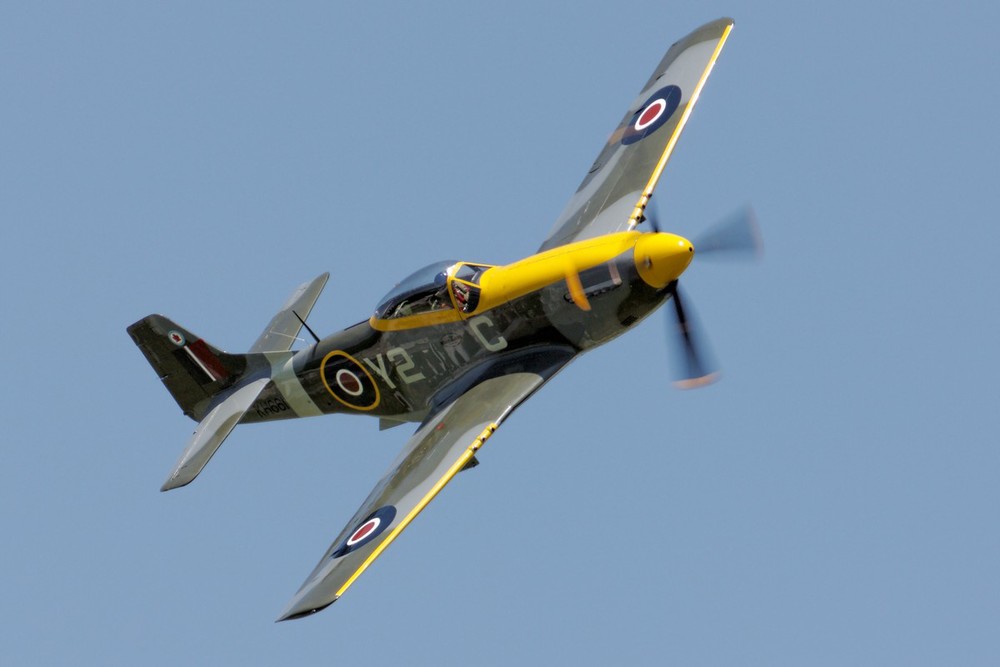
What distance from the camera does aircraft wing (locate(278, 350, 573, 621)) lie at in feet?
84.9

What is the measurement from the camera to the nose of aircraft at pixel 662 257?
27516 millimetres

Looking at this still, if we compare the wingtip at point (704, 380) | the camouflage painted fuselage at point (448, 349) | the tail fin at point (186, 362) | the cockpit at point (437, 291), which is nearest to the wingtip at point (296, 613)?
the camouflage painted fuselage at point (448, 349)

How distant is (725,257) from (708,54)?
5729 mm

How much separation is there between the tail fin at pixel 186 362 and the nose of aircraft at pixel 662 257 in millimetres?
7767

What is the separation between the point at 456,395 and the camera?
29.1 meters

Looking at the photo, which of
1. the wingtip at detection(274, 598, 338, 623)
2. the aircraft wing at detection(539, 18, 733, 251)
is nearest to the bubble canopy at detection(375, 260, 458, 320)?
the aircraft wing at detection(539, 18, 733, 251)

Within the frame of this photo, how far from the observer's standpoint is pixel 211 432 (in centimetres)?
3053

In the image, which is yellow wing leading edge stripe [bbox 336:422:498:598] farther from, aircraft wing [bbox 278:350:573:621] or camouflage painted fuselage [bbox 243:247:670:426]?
camouflage painted fuselage [bbox 243:247:670:426]

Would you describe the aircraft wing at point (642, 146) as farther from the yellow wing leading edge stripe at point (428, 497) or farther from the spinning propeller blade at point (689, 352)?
the yellow wing leading edge stripe at point (428, 497)

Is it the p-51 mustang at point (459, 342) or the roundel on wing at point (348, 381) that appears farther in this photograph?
the roundel on wing at point (348, 381)

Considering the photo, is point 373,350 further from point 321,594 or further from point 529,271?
point 321,594

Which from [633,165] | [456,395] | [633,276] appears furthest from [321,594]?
[633,165]

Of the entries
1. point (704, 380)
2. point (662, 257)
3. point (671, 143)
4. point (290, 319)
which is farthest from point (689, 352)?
point (290, 319)

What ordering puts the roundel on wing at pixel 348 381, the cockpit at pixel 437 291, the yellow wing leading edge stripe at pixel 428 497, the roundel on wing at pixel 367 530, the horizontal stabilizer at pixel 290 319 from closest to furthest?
the yellow wing leading edge stripe at pixel 428 497
the roundel on wing at pixel 367 530
the cockpit at pixel 437 291
the roundel on wing at pixel 348 381
the horizontal stabilizer at pixel 290 319
